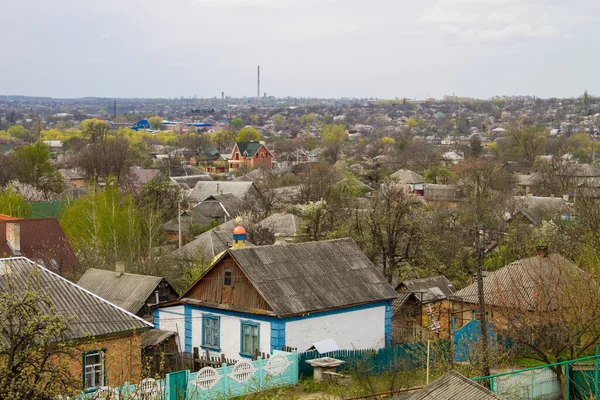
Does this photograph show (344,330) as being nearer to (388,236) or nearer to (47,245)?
(388,236)

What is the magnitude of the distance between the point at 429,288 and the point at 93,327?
14457mm

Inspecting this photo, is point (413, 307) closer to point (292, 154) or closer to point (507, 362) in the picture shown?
point (507, 362)

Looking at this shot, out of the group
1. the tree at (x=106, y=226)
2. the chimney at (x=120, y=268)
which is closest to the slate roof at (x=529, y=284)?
the chimney at (x=120, y=268)

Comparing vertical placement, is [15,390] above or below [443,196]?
above

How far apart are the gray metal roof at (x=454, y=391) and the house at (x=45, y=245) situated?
20.6 metres

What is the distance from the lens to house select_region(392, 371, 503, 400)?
1307 centimetres

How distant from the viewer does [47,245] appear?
33031mm

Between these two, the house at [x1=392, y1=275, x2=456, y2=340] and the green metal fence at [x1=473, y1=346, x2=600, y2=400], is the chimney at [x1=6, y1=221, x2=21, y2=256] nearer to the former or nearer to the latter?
the house at [x1=392, y1=275, x2=456, y2=340]

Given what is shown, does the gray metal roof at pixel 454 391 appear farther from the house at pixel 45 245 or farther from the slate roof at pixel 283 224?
the slate roof at pixel 283 224

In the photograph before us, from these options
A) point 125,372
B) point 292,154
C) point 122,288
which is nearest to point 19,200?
point 122,288

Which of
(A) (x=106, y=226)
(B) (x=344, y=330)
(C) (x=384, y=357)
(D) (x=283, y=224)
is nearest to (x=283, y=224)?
(D) (x=283, y=224)

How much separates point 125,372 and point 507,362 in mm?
9815

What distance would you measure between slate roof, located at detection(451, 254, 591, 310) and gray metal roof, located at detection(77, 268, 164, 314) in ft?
32.0

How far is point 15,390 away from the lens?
412 inches
